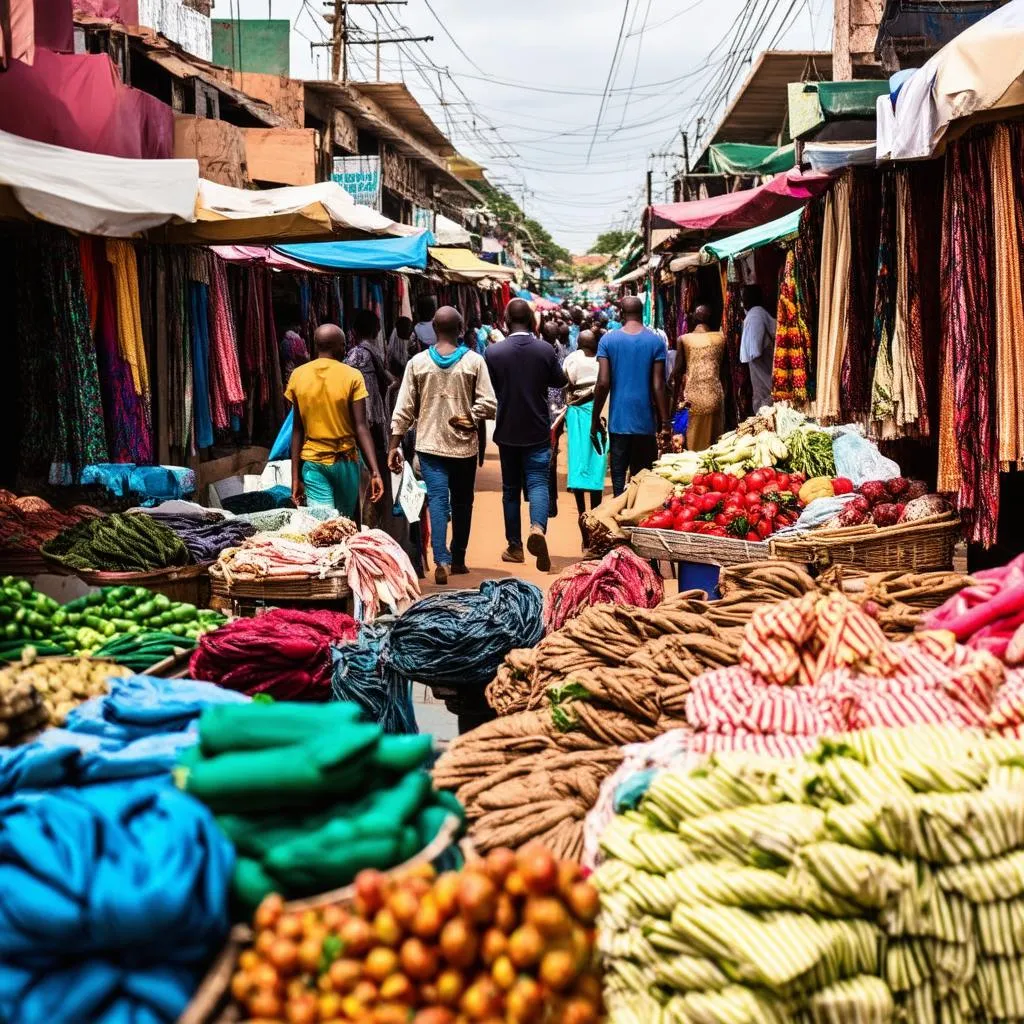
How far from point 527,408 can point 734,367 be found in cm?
453

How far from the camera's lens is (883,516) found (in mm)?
5984

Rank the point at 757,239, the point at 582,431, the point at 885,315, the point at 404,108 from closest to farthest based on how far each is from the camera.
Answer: the point at 885,315, the point at 582,431, the point at 757,239, the point at 404,108

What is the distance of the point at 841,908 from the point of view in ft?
7.84

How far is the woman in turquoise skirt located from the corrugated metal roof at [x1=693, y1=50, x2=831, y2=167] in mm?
7596

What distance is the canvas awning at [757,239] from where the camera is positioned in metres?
11.3

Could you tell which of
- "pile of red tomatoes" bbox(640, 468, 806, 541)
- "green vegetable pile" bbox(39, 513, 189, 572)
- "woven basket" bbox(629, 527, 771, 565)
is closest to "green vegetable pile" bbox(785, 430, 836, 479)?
"pile of red tomatoes" bbox(640, 468, 806, 541)

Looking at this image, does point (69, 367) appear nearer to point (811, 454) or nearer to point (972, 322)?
point (811, 454)

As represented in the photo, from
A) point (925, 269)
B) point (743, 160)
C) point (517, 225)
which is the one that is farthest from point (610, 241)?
point (925, 269)

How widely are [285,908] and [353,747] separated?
1.09 feet

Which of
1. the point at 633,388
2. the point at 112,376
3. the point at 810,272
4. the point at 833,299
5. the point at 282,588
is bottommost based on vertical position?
the point at 282,588

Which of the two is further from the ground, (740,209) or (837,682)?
(740,209)

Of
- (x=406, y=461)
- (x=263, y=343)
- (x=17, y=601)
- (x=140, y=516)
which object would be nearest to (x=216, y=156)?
(x=263, y=343)

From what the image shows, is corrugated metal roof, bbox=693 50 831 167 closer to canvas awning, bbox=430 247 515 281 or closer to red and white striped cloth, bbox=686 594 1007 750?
canvas awning, bbox=430 247 515 281

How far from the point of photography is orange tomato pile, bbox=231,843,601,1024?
2.10 metres
